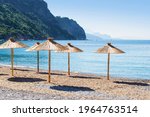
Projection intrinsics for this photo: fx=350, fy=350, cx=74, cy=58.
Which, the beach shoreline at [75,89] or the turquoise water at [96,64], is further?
the turquoise water at [96,64]

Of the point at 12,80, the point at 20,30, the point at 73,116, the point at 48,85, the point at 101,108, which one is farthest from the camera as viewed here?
the point at 20,30

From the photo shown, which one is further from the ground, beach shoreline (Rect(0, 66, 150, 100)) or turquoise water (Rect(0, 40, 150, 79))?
beach shoreline (Rect(0, 66, 150, 100))

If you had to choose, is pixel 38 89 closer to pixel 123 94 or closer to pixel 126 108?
pixel 123 94

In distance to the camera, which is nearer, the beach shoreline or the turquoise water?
the beach shoreline

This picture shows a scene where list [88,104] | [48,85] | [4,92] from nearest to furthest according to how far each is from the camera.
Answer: [88,104], [4,92], [48,85]

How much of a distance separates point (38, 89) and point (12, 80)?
3.49 meters

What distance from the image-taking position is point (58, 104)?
10.8m

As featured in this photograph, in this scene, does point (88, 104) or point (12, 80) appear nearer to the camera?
point (88, 104)

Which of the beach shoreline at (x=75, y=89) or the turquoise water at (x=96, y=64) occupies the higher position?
the beach shoreline at (x=75, y=89)

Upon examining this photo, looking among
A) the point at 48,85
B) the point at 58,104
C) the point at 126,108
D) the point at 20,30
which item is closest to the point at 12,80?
the point at 48,85

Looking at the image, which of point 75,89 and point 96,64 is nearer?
point 75,89

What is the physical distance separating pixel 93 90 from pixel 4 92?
457 cm

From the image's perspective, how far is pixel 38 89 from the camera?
51.6ft

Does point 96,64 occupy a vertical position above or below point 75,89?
below
